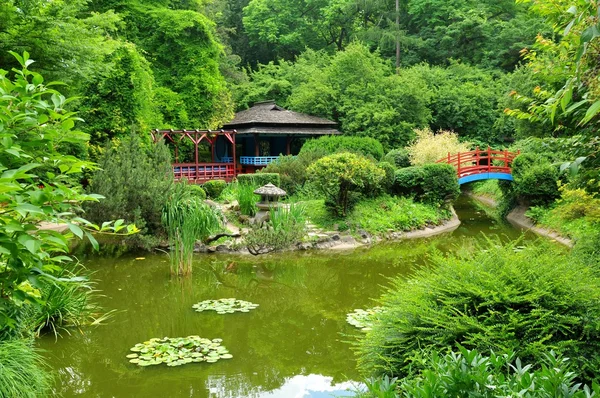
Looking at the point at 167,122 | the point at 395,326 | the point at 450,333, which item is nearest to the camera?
the point at 450,333

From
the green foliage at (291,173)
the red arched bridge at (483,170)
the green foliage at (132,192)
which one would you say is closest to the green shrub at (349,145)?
the green foliage at (291,173)

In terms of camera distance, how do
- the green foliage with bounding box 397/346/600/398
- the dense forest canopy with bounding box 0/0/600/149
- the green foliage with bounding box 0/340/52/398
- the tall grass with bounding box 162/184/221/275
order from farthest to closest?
the dense forest canopy with bounding box 0/0/600/149, the tall grass with bounding box 162/184/221/275, the green foliage with bounding box 0/340/52/398, the green foliage with bounding box 397/346/600/398

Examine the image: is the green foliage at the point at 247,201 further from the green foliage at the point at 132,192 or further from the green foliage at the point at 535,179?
the green foliage at the point at 535,179

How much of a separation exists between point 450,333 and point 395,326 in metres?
0.43

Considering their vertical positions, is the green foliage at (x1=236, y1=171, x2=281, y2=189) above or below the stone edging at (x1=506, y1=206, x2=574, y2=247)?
above

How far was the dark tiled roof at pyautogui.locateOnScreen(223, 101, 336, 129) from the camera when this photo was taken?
2302 centimetres

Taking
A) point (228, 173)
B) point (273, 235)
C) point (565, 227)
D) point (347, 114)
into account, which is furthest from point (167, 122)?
point (565, 227)

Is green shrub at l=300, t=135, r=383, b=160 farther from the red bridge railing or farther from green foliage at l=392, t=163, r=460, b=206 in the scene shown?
green foliage at l=392, t=163, r=460, b=206

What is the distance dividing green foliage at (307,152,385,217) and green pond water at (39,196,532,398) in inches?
99.1

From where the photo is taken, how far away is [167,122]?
22734 mm

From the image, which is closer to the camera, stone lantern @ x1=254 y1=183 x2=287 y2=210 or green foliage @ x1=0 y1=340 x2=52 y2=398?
Answer: green foliage @ x1=0 y1=340 x2=52 y2=398

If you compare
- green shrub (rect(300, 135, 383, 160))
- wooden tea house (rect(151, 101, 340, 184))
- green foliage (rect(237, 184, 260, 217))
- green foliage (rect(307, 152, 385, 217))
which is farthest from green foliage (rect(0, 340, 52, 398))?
green shrub (rect(300, 135, 383, 160))

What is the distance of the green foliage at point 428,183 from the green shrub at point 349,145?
4.42 meters

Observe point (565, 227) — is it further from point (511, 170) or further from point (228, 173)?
point (228, 173)
